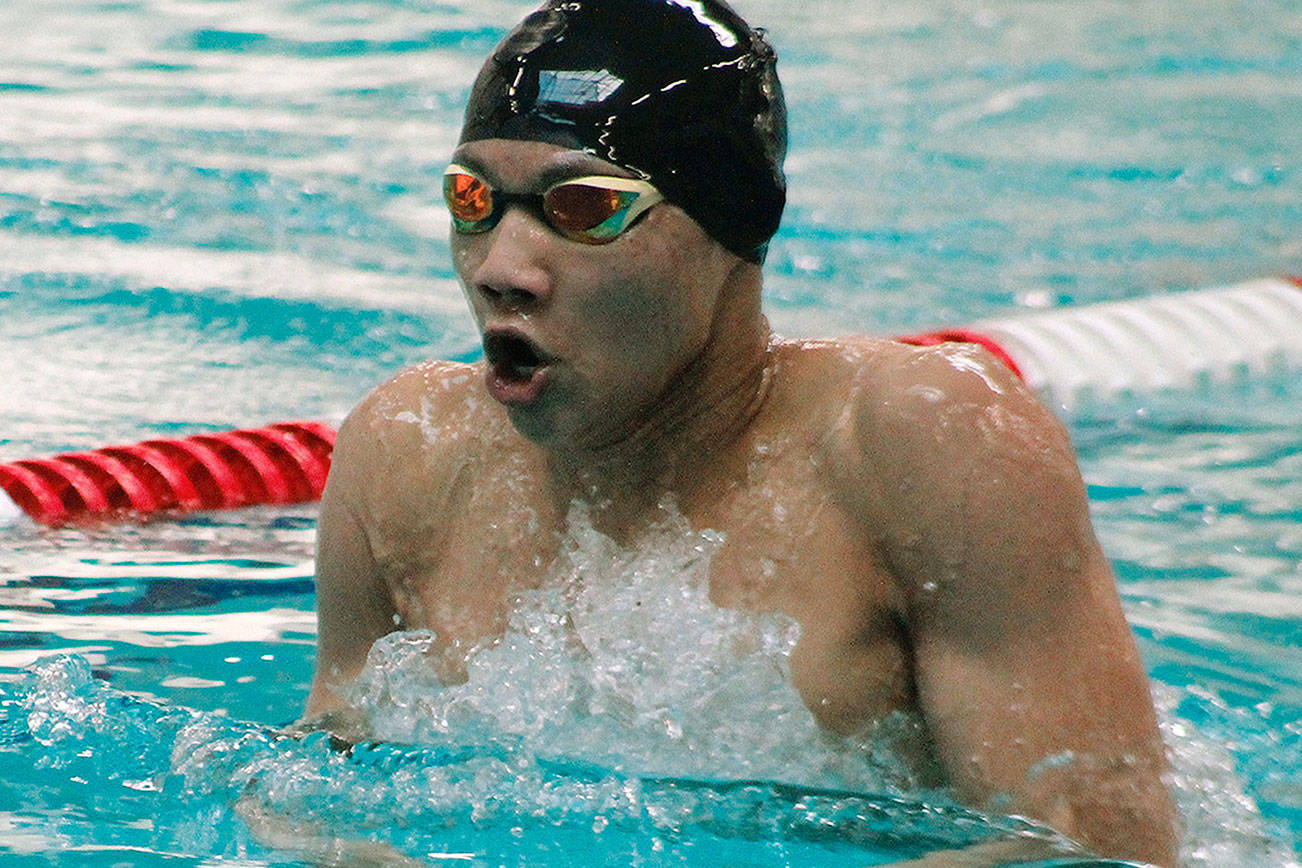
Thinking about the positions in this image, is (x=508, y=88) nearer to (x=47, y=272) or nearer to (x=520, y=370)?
(x=520, y=370)

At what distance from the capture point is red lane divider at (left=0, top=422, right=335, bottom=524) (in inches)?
167

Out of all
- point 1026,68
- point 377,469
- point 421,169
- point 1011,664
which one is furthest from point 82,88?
point 1011,664

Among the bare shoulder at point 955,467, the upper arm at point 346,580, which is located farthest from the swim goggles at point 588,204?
the upper arm at point 346,580

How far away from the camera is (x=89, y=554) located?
399 cm

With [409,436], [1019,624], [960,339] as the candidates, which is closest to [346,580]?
[409,436]

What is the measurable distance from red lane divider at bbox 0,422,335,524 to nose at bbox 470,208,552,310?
2.45 meters

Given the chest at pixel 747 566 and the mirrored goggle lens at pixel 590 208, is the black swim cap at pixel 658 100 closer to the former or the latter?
the mirrored goggle lens at pixel 590 208

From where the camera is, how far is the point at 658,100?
6.93 feet

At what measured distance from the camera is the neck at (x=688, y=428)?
2.22m

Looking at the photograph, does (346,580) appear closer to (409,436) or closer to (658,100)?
(409,436)

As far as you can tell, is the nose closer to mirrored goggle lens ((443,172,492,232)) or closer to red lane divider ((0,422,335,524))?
mirrored goggle lens ((443,172,492,232))

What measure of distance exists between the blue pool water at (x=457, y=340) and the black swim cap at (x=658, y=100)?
1.82ft

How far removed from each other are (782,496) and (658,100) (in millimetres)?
499

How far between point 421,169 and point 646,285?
19.4 ft
